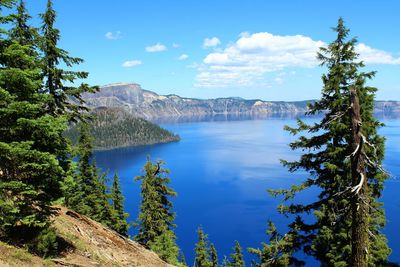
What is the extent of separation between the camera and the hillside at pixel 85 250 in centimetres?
1404

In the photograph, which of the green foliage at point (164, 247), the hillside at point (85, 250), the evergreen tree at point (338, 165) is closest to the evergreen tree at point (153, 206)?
the green foliage at point (164, 247)

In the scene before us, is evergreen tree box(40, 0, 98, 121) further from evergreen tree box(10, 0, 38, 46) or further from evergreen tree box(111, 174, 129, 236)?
evergreen tree box(111, 174, 129, 236)

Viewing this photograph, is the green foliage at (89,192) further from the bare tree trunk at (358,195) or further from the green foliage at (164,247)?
→ the bare tree trunk at (358,195)

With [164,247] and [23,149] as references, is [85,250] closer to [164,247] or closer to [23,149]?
[23,149]

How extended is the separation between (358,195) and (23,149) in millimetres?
11703

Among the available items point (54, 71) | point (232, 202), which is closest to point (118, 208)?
point (54, 71)

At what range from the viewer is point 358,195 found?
27.5 feet

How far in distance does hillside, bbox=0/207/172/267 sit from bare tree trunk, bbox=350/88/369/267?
37.1 ft

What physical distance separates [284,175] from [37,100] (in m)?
157

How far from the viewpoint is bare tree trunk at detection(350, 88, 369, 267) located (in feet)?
27.1

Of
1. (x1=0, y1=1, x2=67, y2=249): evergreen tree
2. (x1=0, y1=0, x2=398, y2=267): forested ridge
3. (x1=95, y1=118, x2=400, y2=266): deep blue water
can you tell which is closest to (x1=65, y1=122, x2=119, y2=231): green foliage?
(x1=0, y1=0, x2=398, y2=267): forested ridge

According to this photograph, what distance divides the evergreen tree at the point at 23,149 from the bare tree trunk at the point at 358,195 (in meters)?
11.1

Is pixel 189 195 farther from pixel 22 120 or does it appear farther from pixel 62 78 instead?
pixel 22 120

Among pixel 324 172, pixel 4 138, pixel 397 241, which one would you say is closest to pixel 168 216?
pixel 324 172
